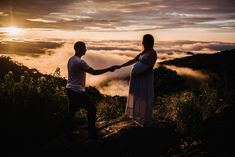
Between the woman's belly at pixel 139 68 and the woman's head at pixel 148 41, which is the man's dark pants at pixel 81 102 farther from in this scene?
the woman's head at pixel 148 41

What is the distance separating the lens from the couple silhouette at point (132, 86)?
29.6 ft

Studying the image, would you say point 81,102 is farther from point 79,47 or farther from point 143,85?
point 143,85

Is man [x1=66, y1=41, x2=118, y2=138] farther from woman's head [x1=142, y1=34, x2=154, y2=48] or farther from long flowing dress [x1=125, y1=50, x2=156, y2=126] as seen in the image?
woman's head [x1=142, y1=34, x2=154, y2=48]

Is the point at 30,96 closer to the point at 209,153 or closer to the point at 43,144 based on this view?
the point at 43,144

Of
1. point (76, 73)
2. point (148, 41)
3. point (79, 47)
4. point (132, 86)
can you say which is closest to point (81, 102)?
point (76, 73)

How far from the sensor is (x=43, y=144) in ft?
34.6

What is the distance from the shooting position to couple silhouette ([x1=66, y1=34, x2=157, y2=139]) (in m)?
9.02

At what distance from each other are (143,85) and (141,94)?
259mm

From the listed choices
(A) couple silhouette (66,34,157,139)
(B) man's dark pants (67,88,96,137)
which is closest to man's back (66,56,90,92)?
(A) couple silhouette (66,34,157,139)

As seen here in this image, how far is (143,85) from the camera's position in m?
9.74

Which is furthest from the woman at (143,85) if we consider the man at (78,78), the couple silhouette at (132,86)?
the man at (78,78)

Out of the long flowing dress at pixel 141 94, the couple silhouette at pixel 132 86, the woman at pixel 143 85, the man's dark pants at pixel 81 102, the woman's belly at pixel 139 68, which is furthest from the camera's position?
the long flowing dress at pixel 141 94

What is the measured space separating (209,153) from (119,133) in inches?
94.4

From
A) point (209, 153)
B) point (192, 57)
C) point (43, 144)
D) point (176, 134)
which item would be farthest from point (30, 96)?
point (192, 57)
